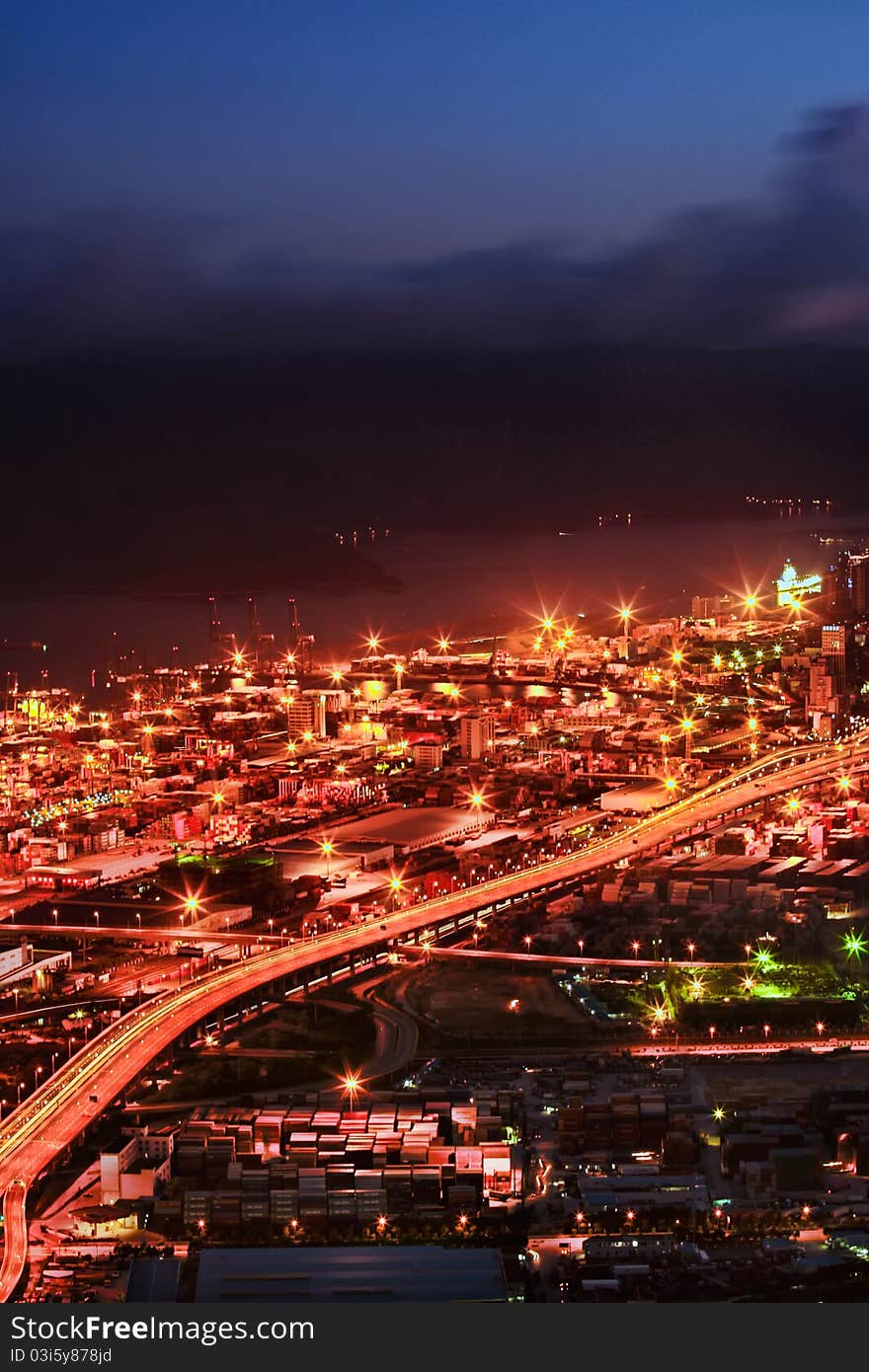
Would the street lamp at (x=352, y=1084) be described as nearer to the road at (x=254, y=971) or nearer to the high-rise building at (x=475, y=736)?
the road at (x=254, y=971)

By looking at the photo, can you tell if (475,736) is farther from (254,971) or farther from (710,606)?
(254,971)

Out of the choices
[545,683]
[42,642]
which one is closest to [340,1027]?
[42,642]

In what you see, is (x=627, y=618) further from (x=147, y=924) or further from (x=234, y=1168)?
(x=234, y=1168)

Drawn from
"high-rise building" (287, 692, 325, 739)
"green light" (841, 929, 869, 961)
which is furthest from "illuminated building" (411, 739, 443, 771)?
"green light" (841, 929, 869, 961)

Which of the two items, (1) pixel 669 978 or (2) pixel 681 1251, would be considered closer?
(2) pixel 681 1251

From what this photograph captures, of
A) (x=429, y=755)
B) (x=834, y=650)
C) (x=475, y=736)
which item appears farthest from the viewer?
(x=834, y=650)

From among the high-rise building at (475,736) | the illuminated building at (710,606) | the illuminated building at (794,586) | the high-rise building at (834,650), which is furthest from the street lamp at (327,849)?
the high-rise building at (834,650)

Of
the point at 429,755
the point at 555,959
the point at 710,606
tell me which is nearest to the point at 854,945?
the point at 555,959

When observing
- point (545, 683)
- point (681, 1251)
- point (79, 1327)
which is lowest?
point (681, 1251)
